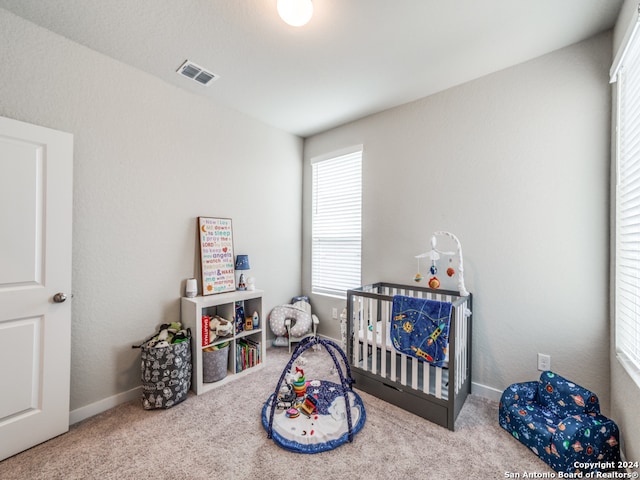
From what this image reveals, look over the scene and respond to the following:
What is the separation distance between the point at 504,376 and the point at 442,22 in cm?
254

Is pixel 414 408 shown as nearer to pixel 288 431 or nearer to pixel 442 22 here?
pixel 288 431

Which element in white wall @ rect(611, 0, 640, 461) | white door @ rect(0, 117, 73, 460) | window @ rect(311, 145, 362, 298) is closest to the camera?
white wall @ rect(611, 0, 640, 461)

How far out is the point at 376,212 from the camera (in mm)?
2900

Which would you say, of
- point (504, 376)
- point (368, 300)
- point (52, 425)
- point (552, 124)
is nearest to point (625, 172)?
point (552, 124)

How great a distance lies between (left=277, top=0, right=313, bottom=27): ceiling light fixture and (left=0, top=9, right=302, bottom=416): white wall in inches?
54.3

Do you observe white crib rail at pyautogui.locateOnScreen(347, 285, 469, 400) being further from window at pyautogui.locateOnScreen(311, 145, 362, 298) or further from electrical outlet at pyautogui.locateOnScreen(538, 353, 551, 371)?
window at pyautogui.locateOnScreen(311, 145, 362, 298)

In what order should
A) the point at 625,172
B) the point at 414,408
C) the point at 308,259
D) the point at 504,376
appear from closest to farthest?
the point at 625,172, the point at 414,408, the point at 504,376, the point at 308,259

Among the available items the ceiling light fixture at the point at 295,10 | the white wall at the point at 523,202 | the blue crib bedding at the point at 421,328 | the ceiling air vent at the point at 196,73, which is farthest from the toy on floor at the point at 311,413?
the ceiling air vent at the point at 196,73

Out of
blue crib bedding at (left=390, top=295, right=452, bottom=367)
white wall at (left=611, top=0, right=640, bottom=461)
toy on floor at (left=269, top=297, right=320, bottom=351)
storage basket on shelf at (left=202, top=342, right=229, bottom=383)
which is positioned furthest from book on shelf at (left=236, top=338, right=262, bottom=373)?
white wall at (left=611, top=0, right=640, bottom=461)

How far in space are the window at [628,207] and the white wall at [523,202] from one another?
0.21 metres

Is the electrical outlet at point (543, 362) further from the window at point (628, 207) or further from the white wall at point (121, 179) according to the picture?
the white wall at point (121, 179)

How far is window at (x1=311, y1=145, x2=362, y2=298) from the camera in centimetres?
311

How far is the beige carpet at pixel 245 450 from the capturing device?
4.81 feet

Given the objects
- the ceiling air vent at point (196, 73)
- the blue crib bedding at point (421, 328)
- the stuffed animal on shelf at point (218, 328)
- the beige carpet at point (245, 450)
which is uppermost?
the ceiling air vent at point (196, 73)
